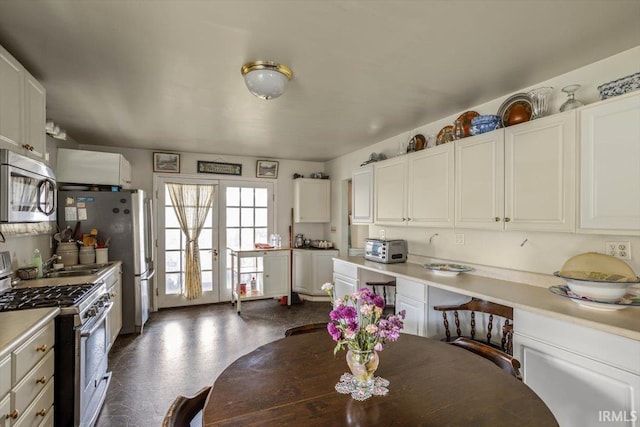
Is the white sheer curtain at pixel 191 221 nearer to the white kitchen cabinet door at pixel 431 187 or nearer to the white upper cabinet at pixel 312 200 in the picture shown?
the white upper cabinet at pixel 312 200

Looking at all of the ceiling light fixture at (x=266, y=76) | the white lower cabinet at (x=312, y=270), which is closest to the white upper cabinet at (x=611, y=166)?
the ceiling light fixture at (x=266, y=76)

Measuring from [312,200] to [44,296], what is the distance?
3.71 meters

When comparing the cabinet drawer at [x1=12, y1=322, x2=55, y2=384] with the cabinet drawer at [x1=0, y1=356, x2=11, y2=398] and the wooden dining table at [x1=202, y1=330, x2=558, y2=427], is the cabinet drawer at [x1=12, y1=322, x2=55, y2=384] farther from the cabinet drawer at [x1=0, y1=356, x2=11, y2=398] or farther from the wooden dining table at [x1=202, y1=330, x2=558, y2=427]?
the wooden dining table at [x1=202, y1=330, x2=558, y2=427]

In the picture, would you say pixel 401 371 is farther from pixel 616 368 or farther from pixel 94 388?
pixel 94 388

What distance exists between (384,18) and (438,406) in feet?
5.61

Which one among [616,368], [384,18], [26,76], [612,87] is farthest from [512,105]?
[26,76]

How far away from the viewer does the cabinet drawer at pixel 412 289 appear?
8.57 ft

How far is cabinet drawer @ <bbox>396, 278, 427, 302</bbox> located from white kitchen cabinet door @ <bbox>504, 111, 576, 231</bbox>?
820 mm

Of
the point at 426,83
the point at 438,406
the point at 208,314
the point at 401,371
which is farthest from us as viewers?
the point at 208,314

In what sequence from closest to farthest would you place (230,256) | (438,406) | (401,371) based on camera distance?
(438,406) < (401,371) < (230,256)

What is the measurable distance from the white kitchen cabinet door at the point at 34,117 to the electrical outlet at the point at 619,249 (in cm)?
363

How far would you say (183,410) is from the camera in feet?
3.48

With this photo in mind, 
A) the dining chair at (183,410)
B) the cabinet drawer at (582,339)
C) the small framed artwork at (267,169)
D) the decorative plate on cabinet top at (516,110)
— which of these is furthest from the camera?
the small framed artwork at (267,169)

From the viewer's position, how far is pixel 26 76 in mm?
1888
